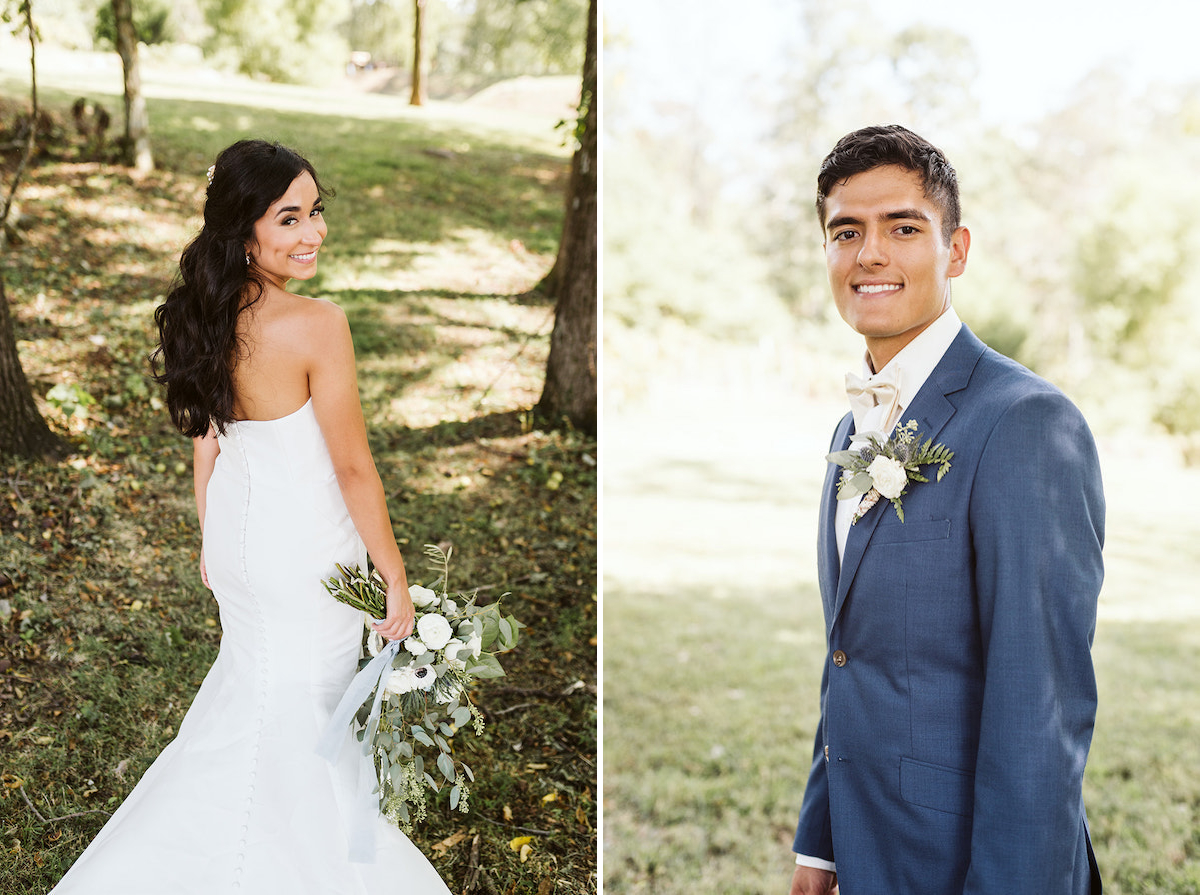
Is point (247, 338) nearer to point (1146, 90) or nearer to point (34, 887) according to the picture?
point (34, 887)

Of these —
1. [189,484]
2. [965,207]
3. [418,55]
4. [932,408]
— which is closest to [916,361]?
[932,408]

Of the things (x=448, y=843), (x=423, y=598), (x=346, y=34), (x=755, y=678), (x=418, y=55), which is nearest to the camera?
(x=423, y=598)

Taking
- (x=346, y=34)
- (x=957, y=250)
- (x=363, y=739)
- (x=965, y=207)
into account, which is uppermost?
(x=346, y=34)

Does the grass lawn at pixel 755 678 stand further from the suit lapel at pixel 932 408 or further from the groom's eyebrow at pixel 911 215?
the groom's eyebrow at pixel 911 215

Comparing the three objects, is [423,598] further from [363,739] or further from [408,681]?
[363,739]

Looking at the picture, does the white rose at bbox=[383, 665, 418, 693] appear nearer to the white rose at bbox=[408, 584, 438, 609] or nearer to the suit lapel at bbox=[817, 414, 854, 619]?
the white rose at bbox=[408, 584, 438, 609]

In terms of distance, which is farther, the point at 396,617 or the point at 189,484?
the point at 189,484

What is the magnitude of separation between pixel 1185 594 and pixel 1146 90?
15620 mm

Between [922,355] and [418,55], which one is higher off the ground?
[418,55]

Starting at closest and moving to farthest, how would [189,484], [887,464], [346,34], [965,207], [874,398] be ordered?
[887,464] → [874,398] → [189,484] → [346,34] → [965,207]

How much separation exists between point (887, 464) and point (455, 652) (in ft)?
4.61

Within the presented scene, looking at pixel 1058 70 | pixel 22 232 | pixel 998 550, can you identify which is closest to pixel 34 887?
pixel 998 550

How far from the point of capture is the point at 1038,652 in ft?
4.95

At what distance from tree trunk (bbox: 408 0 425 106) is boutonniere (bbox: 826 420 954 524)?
11.5m
